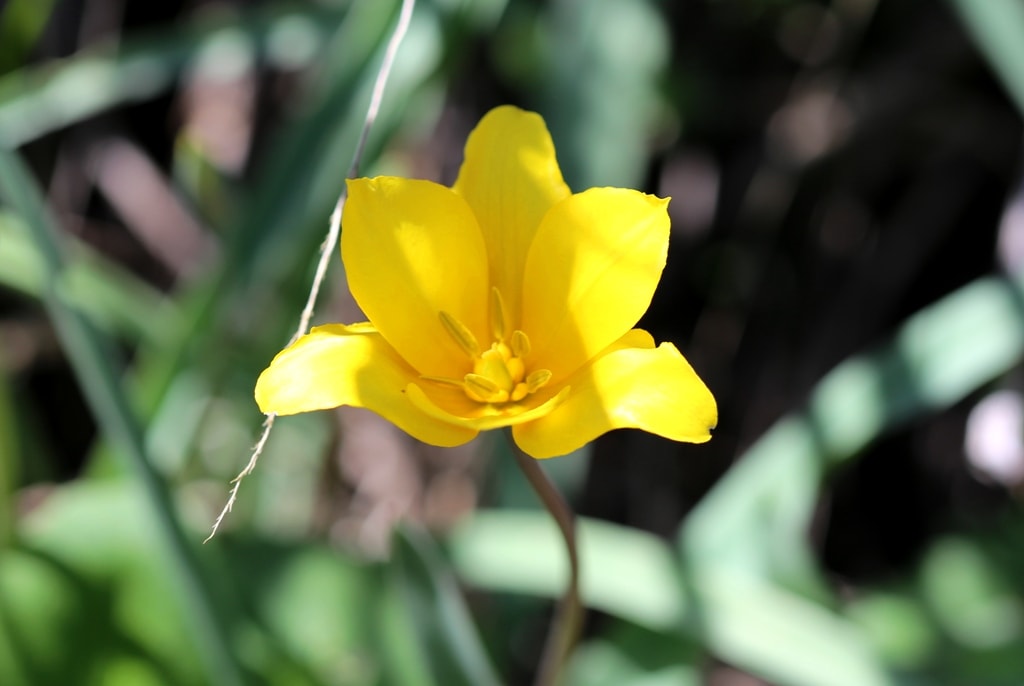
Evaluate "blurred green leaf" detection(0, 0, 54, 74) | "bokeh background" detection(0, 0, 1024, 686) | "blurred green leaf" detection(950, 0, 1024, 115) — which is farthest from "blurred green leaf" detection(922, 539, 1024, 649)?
"blurred green leaf" detection(0, 0, 54, 74)

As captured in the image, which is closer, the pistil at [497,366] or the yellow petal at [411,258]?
the yellow petal at [411,258]

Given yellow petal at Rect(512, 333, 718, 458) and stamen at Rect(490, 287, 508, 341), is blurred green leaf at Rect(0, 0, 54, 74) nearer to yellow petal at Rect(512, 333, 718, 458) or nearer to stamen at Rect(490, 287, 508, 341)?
stamen at Rect(490, 287, 508, 341)

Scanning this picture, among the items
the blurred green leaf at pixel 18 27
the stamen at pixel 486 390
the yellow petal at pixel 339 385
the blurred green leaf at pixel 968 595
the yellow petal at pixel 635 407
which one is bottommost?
the blurred green leaf at pixel 968 595

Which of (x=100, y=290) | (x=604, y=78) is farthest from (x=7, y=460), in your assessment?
(x=604, y=78)

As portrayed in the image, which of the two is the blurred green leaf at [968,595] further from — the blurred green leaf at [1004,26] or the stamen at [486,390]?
the stamen at [486,390]

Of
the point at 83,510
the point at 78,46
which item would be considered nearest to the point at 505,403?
the point at 83,510

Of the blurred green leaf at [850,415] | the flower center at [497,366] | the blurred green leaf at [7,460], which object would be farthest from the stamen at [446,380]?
the blurred green leaf at [7,460]

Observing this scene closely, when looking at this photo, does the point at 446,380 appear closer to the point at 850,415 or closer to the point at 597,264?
the point at 597,264
